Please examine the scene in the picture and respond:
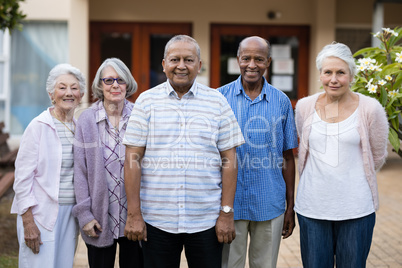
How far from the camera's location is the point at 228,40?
11.2 metres

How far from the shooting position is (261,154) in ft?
11.9

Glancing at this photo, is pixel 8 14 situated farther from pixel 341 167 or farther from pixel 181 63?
pixel 341 167

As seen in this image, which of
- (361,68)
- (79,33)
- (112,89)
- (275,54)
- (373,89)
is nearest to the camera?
(112,89)

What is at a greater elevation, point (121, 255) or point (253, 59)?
point (253, 59)

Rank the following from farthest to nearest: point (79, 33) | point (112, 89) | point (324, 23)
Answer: point (324, 23) < point (79, 33) < point (112, 89)

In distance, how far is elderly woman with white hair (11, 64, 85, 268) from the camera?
3426 mm

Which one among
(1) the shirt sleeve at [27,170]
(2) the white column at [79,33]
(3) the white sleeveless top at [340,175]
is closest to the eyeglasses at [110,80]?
(1) the shirt sleeve at [27,170]

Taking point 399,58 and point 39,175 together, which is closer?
point 39,175

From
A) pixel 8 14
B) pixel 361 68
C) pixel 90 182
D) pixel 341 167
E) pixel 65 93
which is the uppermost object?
pixel 8 14

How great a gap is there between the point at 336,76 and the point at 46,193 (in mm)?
2063

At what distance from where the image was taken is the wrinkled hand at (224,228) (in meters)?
3.22

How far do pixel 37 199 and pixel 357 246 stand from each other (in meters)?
2.13

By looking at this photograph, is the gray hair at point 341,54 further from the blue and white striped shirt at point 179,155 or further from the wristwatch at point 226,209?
the wristwatch at point 226,209

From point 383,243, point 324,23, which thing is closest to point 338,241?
point 383,243
